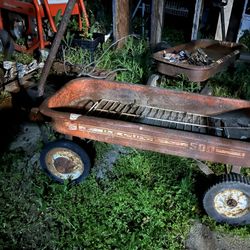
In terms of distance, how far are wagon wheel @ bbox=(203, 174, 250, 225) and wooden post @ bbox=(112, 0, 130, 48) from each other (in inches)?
147

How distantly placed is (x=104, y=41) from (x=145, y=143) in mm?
3395

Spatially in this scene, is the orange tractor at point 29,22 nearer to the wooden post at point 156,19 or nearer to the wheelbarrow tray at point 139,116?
the wooden post at point 156,19

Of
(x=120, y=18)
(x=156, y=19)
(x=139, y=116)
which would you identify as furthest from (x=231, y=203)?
(x=120, y=18)

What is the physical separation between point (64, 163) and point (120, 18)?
134 inches

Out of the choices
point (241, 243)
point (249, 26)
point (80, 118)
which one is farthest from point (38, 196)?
point (249, 26)

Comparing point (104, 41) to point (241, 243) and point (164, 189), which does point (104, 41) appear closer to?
point (164, 189)

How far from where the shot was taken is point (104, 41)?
546 cm

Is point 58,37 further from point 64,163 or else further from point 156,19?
point 156,19

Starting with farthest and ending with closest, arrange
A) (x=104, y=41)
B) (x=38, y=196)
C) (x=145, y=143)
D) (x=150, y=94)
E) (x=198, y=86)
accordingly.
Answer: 1. (x=104, y=41)
2. (x=198, y=86)
3. (x=150, y=94)
4. (x=38, y=196)
5. (x=145, y=143)

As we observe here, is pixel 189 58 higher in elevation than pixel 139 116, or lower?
higher

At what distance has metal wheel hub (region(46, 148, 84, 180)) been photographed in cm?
296

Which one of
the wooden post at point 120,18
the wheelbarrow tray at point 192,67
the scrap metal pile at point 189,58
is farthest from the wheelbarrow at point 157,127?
the wooden post at point 120,18

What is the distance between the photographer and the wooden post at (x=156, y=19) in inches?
211

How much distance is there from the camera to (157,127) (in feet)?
8.09
